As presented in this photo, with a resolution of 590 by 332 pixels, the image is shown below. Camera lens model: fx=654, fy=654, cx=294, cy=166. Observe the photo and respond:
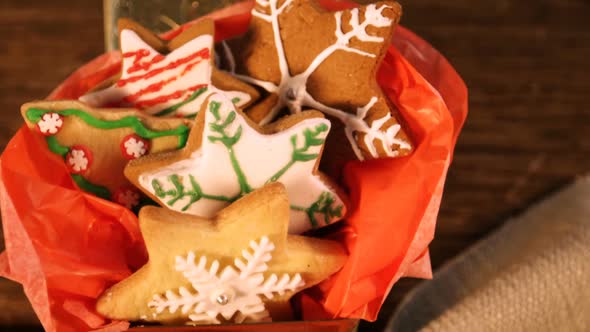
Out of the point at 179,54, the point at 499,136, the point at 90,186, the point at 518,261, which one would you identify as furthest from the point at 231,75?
the point at 499,136

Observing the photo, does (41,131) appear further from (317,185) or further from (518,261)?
(518,261)

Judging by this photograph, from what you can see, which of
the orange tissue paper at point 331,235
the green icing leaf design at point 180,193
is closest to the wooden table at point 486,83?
the orange tissue paper at point 331,235

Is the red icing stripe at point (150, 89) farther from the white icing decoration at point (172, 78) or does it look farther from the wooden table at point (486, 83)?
the wooden table at point (486, 83)

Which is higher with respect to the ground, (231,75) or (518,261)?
(231,75)

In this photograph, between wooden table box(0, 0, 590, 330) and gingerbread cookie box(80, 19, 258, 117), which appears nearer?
gingerbread cookie box(80, 19, 258, 117)

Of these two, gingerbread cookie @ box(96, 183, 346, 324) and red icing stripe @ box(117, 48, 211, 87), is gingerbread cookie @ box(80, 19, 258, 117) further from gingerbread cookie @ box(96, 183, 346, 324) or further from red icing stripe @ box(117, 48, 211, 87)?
gingerbread cookie @ box(96, 183, 346, 324)

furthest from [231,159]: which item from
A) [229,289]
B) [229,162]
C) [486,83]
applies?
[486,83]

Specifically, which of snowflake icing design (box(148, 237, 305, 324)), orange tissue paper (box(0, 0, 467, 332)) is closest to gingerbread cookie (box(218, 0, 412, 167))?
orange tissue paper (box(0, 0, 467, 332))
